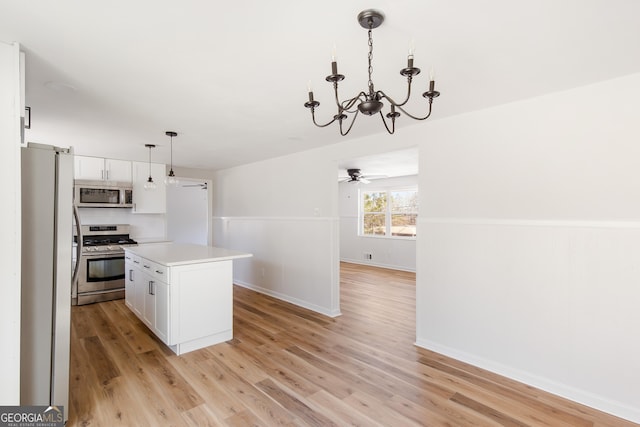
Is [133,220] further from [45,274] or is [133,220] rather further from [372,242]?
[372,242]

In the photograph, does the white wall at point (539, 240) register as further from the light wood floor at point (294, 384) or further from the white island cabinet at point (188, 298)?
the white island cabinet at point (188, 298)

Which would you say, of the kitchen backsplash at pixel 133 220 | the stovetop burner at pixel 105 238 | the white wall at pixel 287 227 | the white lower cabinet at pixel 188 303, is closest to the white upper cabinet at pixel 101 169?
the kitchen backsplash at pixel 133 220

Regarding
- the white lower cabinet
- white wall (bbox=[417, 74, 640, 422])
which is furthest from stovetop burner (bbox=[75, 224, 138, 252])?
white wall (bbox=[417, 74, 640, 422])

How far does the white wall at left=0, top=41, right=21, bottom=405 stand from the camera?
1.71 meters

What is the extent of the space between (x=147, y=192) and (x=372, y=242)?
17.3 ft

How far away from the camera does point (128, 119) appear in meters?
3.11

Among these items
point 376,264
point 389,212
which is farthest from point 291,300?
point 389,212

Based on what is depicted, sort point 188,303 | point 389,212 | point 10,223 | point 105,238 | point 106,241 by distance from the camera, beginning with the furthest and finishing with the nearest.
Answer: point 389,212 → point 105,238 → point 106,241 → point 188,303 → point 10,223


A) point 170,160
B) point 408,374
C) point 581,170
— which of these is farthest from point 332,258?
point 170,160

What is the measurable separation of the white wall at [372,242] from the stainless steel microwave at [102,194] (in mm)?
5327

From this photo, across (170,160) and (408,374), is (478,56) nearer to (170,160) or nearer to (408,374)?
(408,374)

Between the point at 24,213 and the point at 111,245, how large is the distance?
134 inches

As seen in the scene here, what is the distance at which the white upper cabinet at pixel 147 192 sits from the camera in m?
5.39

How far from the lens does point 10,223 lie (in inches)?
68.1
